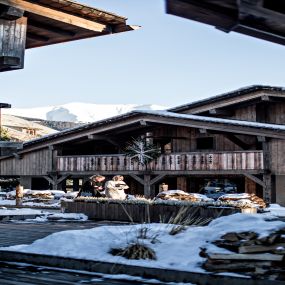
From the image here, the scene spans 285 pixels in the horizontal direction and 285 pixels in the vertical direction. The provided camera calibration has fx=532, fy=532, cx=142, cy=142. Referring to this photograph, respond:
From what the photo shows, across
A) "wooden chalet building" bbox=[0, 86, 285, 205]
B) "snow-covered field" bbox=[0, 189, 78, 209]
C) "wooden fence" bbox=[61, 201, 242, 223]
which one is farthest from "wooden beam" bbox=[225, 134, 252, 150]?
"wooden fence" bbox=[61, 201, 242, 223]

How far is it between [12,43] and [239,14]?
4605 mm

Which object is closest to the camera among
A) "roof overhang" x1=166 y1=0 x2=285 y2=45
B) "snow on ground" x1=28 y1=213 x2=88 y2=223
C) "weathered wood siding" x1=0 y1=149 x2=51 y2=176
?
"roof overhang" x1=166 y1=0 x2=285 y2=45

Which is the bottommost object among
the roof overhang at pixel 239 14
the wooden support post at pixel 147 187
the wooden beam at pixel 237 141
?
the wooden support post at pixel 147 187

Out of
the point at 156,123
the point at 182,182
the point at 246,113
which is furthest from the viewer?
the point at 182,182

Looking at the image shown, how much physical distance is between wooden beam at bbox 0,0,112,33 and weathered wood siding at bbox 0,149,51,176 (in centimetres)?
2689

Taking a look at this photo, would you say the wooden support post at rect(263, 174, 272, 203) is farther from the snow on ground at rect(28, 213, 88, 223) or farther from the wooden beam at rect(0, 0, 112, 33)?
the wooden beam at rect(0, 0, 112, 33)

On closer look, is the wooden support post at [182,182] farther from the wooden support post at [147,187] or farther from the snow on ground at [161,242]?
the snow on ground at [161,242]

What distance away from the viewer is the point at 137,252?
288 inches

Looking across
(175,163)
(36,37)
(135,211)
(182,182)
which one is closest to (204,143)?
(182,182)

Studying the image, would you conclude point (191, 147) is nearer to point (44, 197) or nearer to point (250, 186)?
point (250, 186)

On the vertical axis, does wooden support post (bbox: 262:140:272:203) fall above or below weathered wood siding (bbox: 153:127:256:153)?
below

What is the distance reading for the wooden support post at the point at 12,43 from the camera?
7.54 meters

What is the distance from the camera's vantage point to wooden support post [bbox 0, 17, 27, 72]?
297 inches


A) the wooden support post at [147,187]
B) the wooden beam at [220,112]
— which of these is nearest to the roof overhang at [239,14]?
the wooden beam at [220,112]
